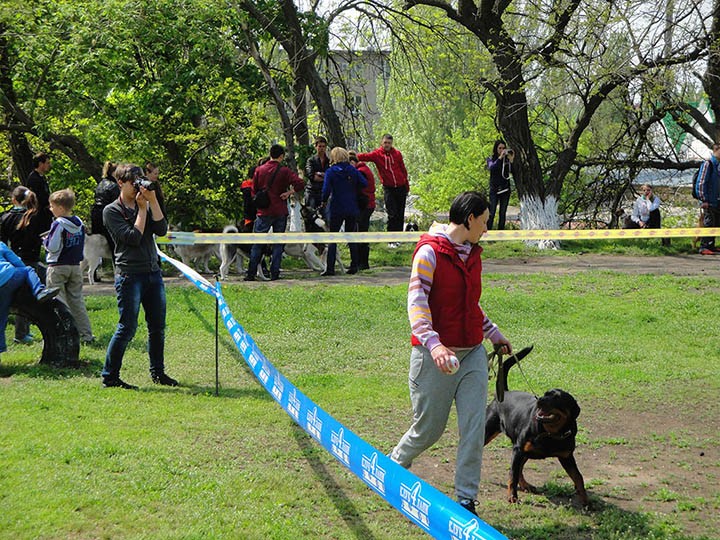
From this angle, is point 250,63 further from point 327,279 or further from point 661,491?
point 661,491

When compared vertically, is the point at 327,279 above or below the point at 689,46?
below

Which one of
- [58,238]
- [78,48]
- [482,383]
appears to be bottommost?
[482,383]

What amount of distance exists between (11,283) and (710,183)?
1209cm

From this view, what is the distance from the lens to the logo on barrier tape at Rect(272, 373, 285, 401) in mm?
5979

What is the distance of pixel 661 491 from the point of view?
5590mm

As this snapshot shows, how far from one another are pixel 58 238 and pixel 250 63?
9.61 m

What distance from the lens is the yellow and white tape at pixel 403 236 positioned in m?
12.4

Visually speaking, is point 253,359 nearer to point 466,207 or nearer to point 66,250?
point 466,207

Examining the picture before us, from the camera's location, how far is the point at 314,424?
16.6 feet

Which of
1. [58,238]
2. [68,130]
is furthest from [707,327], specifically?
[68,130]

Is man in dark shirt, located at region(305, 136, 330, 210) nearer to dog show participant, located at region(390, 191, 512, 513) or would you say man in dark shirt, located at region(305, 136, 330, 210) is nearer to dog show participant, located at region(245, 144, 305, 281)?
dog show participant, located at region(245, 144, 305, 281)

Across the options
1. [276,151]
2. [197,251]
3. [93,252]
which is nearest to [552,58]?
[276,151]

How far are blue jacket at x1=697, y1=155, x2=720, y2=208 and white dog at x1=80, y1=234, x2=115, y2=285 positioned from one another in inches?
403

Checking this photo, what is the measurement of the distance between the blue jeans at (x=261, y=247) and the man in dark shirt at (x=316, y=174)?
1135 millimetres
